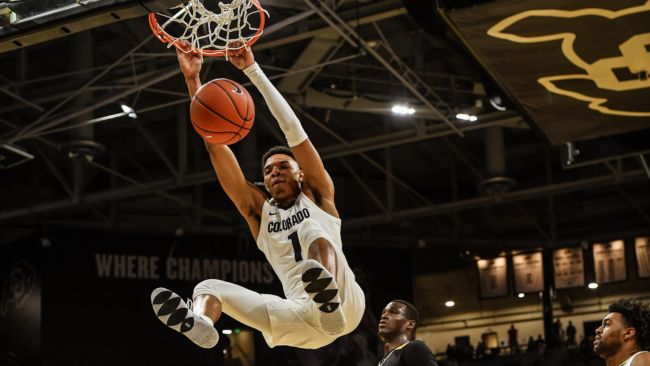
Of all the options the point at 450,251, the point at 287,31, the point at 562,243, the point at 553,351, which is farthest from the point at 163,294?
the point at 450,251

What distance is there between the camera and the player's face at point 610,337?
17.3 ft

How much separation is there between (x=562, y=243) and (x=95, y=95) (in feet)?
43.7

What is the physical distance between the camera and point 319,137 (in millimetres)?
20344

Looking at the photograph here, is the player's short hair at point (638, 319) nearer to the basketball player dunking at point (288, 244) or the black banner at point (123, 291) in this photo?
the basketball player dunking at point (288, 244)

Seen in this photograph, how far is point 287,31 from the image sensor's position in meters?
13.1

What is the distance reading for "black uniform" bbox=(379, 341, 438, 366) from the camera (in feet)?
20.1

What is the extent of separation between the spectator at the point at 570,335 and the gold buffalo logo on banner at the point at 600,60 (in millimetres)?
12437

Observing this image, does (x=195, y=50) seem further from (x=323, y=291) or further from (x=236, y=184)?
(x=323, y=291)

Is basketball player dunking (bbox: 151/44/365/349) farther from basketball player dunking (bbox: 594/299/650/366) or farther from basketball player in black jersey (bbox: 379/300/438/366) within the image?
basketball player dunking (bbox: 594/299/650/366)

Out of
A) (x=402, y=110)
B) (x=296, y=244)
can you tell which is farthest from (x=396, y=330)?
(x=402, y=110)

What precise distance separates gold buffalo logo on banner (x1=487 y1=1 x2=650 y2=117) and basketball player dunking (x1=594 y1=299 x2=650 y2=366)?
4.03 m

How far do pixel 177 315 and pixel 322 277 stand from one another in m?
0.78

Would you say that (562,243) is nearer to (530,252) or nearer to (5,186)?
(530,252)

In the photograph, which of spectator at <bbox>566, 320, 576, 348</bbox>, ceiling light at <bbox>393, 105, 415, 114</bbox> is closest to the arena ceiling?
ceiling light at <bbox>393, 105, 415, 114</bbox>
